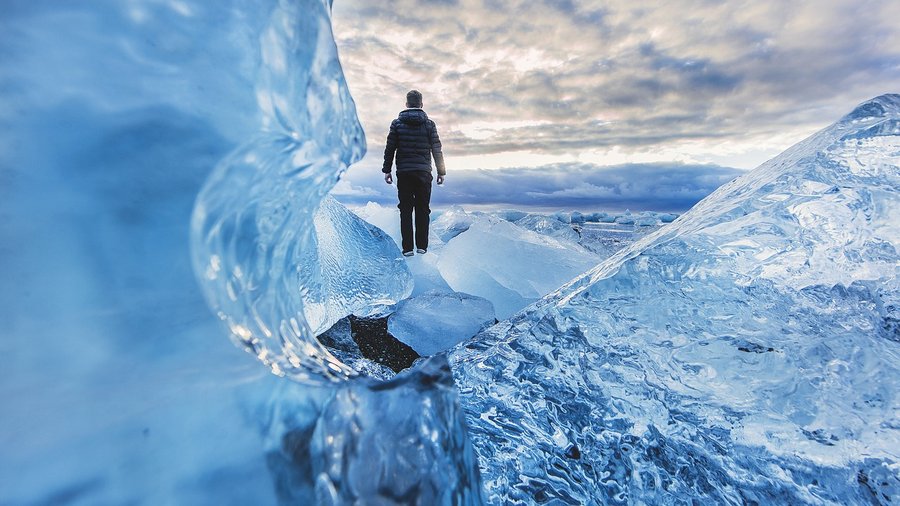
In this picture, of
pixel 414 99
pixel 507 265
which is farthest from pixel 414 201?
pixel 507 265

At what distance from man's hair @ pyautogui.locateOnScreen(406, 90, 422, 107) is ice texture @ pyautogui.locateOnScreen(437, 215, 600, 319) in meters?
1.80

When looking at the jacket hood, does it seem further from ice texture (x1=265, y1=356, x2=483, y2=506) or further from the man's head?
ice texture (x1=265, y1=356, x2=483, y2=506)

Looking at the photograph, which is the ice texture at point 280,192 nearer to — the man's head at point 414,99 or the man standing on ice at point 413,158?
the man standing on ice at point 413,158

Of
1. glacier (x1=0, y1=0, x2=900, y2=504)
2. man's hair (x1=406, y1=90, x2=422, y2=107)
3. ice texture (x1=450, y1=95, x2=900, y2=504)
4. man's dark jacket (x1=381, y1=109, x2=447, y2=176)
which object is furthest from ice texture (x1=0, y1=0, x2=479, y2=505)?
man's hair (x1=406, y1=90, x2=422, y2=107)

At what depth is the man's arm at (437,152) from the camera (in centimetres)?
452

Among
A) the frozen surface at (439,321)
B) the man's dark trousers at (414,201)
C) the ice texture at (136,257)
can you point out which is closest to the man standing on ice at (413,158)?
the man's dark trousers at (414,201)

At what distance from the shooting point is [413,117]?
4395mm

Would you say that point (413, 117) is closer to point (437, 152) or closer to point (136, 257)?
point (437, 152)

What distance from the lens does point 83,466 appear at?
1.69ft

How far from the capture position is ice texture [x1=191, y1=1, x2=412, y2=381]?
0.67 m

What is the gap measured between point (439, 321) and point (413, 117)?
2.69 m

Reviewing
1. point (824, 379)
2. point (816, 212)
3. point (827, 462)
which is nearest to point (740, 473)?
point (827, 462)

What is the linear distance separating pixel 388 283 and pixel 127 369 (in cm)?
252

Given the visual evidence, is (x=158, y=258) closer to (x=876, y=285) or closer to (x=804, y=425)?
(x=804, y=425)
